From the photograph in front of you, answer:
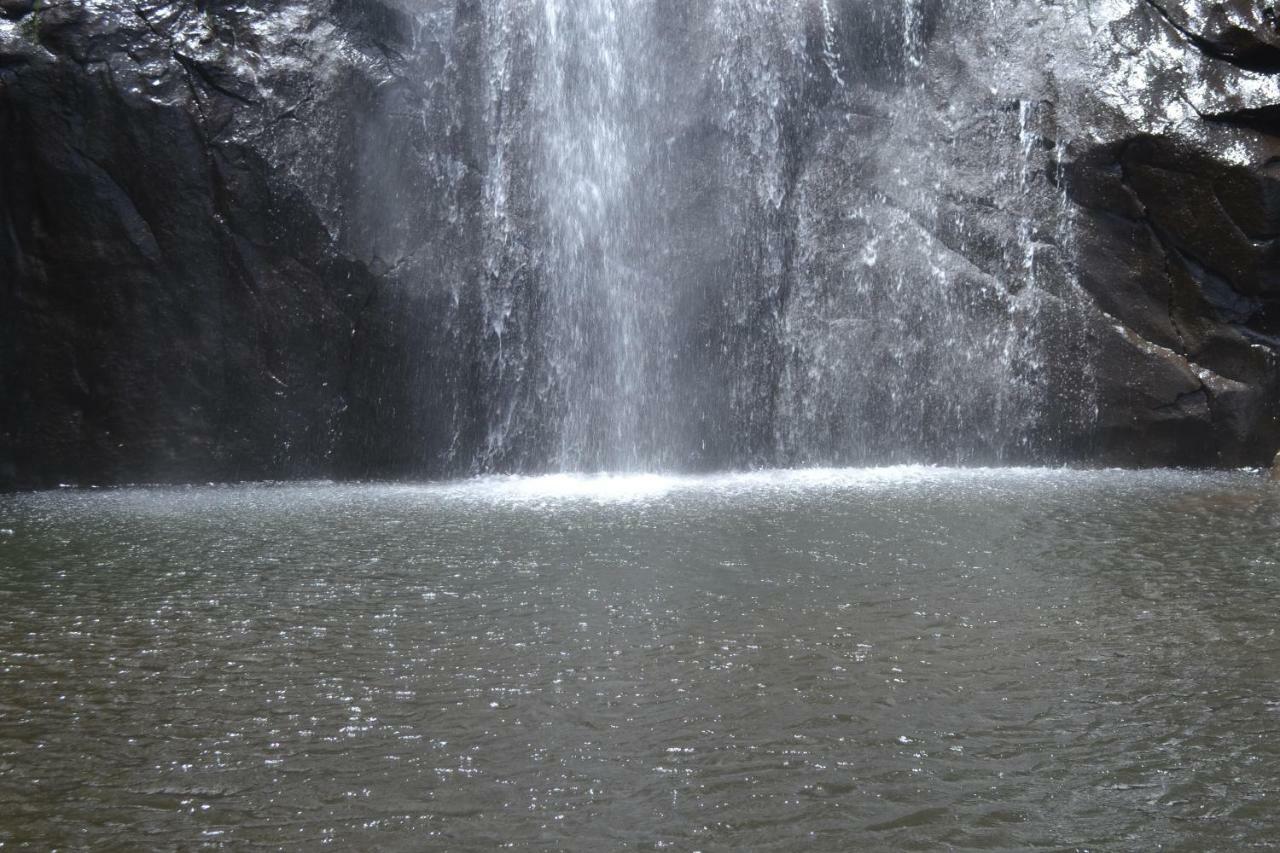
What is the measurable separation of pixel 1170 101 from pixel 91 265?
1173 cm

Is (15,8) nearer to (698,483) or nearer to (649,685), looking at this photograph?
(698,483)

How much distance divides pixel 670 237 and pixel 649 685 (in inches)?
353

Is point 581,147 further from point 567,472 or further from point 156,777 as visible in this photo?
point 156,777

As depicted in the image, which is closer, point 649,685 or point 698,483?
point 649,685

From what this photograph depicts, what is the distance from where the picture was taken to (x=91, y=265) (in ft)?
37.9

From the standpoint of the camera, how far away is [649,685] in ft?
15.1

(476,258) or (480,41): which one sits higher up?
(480,41)

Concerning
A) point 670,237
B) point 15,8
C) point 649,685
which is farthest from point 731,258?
point 649,685

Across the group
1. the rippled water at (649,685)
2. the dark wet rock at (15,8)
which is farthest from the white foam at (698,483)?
the dark wet rock at (15,8)

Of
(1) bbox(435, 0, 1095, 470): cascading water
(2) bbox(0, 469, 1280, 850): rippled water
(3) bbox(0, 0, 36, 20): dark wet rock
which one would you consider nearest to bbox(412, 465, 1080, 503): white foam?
(1) bbox(435, 0, 1095, 470): cascading water

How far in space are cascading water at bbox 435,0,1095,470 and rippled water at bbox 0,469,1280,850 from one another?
4373 mm

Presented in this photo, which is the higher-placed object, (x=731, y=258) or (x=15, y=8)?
(x=15, y=8)

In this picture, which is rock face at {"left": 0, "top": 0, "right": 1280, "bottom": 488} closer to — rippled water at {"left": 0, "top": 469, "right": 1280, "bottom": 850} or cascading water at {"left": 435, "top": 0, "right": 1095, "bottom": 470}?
cascading water at {"left": 435, "top": 0, "right": 1095, "bottom": 470}

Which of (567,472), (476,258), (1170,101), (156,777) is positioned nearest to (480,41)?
(476,258)
